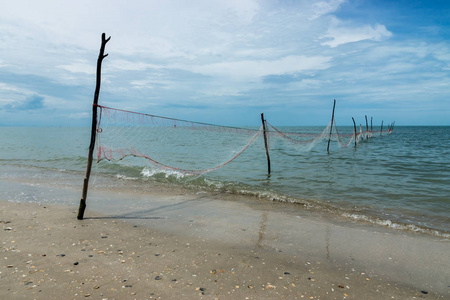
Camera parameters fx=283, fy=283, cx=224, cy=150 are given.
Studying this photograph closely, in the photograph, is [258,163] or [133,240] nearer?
[133,240]

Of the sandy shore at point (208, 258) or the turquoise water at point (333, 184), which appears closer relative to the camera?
the sandy shore at point (208, 258)

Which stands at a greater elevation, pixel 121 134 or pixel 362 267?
pixel 121 134

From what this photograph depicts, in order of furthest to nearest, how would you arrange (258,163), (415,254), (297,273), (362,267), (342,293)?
(258,163) → (415,254) → (362,267) → (297,273) → (342,293)

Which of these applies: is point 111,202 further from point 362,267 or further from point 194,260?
point 362,267

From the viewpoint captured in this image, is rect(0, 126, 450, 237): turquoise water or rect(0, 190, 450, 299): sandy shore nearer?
rect(0, 190, 450, 299): sandy shore

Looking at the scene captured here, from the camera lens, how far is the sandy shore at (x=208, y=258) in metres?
3.78

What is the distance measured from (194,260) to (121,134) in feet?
26.6

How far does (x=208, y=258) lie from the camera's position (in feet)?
15.4

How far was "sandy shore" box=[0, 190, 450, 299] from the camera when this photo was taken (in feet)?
12.4

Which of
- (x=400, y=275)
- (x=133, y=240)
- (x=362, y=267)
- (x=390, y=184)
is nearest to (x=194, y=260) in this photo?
(x=133, y=240)

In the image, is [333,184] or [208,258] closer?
[208,258]

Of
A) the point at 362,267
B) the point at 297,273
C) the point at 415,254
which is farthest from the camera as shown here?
the point at 415,254

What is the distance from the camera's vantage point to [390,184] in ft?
39.4

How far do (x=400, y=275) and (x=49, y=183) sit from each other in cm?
1208
